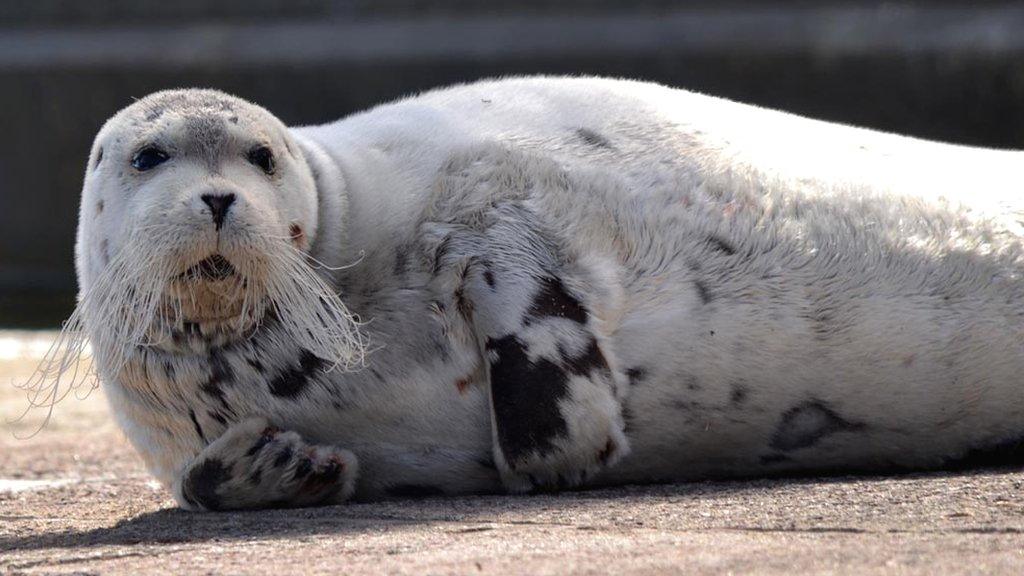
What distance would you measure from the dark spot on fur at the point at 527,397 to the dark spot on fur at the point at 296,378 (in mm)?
475

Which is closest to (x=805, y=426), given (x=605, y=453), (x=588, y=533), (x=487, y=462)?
Answer: (x=605, y=453)

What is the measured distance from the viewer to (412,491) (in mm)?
3971

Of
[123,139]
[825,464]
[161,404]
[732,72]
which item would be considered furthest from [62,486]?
[732,72]

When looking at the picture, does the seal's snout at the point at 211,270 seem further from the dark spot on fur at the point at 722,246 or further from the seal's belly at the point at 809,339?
the dark spot on fur at the point at 722,246

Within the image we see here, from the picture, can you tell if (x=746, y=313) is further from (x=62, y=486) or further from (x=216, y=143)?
(x=62, y=486)

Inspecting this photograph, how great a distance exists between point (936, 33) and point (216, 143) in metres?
7.25

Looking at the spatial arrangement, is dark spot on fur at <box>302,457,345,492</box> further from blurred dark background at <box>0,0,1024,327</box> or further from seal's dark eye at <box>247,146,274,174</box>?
blurred dark background at <box>0,0,1024,327</box>

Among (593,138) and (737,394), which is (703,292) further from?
(593,138)

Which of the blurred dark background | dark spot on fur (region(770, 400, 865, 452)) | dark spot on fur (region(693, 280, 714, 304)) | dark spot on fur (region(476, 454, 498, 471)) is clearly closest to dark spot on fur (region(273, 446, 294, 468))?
dark spot on fur (region(476, 454, 498, 471))

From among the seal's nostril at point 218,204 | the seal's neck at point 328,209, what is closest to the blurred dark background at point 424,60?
the seal's neck at point 328,209

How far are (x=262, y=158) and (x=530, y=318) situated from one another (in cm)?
77

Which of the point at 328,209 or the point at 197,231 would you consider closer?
the point at 197,231

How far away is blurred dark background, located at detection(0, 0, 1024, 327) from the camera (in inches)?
398

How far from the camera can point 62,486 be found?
190 inches
